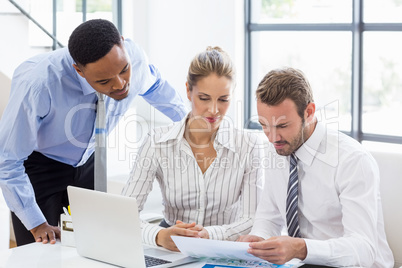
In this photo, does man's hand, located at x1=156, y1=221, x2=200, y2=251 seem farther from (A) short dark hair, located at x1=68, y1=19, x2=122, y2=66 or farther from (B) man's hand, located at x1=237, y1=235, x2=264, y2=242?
(A) short dark hair, located at x1=68, y1=19, x2=122, y2=66

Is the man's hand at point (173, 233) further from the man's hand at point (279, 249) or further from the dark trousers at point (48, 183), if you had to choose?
the dark trousers at point (48, 183)

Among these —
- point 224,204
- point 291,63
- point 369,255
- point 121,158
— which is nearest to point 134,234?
point 224,204

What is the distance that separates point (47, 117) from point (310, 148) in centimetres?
104

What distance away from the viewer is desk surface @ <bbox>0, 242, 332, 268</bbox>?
1.83 metres

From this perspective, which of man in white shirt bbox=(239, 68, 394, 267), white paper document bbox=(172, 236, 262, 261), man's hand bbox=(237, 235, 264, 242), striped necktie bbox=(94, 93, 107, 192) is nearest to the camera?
white paper document bbox=(172, 236, 262, 261)

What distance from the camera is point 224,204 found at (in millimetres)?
2201

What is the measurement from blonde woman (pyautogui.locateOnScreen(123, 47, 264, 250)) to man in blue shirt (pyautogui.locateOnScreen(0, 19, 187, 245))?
0.26 meters

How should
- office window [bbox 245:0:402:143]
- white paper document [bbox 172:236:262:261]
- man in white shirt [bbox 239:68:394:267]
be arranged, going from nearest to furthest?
white paper document [bbox 172:236:262:261] → man in white shirt [bbox 239:68:394:267] → office window [bbox 245:0:402:143]

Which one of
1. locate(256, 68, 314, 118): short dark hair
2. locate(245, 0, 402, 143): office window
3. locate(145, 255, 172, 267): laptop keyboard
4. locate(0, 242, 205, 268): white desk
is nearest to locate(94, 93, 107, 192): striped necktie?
locate(0, 242, 205, 268): white desk

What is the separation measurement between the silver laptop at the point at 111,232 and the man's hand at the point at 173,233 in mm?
23

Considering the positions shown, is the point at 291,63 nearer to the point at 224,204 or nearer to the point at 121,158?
the point at 121,158

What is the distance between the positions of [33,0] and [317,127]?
339 cm

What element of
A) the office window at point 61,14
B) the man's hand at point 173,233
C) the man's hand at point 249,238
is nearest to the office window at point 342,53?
the office window at point 61,14

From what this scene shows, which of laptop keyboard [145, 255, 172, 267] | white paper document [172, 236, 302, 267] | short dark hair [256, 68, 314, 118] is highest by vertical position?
short dark hair [256, 68, 314, 118]
